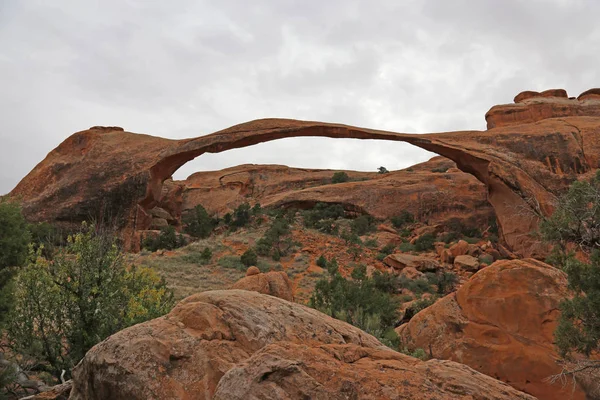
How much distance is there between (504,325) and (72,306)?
23.0 ft

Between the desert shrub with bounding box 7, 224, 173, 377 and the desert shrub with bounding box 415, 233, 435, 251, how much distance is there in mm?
17650

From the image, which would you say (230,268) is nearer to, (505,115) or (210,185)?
(505,115)

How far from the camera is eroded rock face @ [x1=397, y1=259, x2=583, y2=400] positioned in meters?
6.79

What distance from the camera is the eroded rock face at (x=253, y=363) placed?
264 cm

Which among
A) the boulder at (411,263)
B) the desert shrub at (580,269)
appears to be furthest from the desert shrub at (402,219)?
the desert shrub at (580,269)

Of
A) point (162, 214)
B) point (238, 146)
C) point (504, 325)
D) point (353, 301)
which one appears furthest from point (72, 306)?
point (162, 214)

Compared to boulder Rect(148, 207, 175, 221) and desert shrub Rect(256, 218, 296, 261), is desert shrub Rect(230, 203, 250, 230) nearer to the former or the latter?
boulder Rect(148, 207, 175, 221)

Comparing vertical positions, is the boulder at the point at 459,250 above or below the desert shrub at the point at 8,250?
below

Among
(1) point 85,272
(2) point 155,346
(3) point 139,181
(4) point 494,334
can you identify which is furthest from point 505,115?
(2) point 155,346

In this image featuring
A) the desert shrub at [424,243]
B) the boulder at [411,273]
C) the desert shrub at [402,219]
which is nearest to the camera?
the boulder at [411,273]

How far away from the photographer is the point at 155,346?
137 inches

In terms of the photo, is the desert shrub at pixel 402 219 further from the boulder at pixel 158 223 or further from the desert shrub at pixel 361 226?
the boulder at pixel 158 223

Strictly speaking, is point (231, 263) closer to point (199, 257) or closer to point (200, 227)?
point (199, 257)

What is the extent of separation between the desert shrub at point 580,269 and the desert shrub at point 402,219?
21.7 metres
